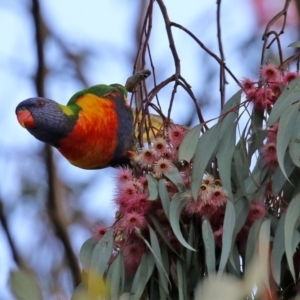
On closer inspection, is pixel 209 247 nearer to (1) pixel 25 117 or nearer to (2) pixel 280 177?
(2) pixel 280 177

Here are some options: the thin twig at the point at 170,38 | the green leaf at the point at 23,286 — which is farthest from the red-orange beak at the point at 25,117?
the green leaf at the point at 23,286

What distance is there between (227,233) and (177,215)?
84mm

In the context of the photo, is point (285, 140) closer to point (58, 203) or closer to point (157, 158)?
point (157, 158)

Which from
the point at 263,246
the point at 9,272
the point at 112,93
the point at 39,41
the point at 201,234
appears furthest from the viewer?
the point at 112,93

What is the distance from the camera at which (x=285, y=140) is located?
3.79 feet

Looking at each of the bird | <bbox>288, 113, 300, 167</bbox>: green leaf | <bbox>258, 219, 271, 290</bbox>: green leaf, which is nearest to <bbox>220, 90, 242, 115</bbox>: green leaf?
<bbox>288, 113, 300, 167</bbox>: green leaf

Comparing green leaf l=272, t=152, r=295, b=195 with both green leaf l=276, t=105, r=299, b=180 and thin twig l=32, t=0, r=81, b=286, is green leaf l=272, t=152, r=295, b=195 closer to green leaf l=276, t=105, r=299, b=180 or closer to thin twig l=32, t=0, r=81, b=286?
green leaf l=276, t=105, r=299, b=180

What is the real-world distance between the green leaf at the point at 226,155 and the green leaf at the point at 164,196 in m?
0.09

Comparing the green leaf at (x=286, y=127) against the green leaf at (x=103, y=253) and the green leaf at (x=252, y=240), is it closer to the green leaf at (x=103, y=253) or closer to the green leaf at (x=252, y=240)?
the green leaf at (x=252, y=240)

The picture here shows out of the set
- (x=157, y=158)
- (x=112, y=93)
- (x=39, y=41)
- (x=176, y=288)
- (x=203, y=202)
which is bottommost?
(x=176, y=288)

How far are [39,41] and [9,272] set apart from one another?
3.94ft

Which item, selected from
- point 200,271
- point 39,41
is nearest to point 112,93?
point 39,41

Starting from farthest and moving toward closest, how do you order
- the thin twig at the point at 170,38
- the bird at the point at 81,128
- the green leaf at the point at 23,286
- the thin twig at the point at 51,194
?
1. the bird at the point at 81,128
2. the thin twig at the point at 51,194
3. the thin twig at the point at 170,38
4. the green leaf at the point at 23,286

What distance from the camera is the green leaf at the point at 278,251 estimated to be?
3.61ft
